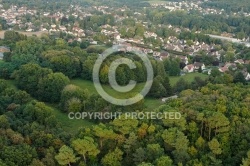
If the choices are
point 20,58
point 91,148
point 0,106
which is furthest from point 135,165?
point 20,58

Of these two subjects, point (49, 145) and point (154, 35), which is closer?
point (49, 145)

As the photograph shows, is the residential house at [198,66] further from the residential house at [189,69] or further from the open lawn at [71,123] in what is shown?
the open lawn at [71,123]

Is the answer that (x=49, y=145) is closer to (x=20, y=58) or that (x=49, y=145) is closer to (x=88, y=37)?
(x=20, y=58)

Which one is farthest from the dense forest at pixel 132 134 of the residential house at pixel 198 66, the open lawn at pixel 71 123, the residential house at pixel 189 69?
the residential house at pixel 198 66

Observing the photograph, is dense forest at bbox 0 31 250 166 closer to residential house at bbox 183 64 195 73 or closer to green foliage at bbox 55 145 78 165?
green foliage at bbox 55 145 78 165

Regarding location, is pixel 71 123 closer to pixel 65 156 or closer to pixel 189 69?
pixel 65 156

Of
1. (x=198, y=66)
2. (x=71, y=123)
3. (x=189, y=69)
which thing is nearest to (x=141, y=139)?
(x=71, y=123)

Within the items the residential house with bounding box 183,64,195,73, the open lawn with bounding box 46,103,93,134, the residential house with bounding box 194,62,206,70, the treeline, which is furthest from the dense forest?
the residential house with bounding box 194,62,206,70

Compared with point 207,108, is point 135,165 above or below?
below
